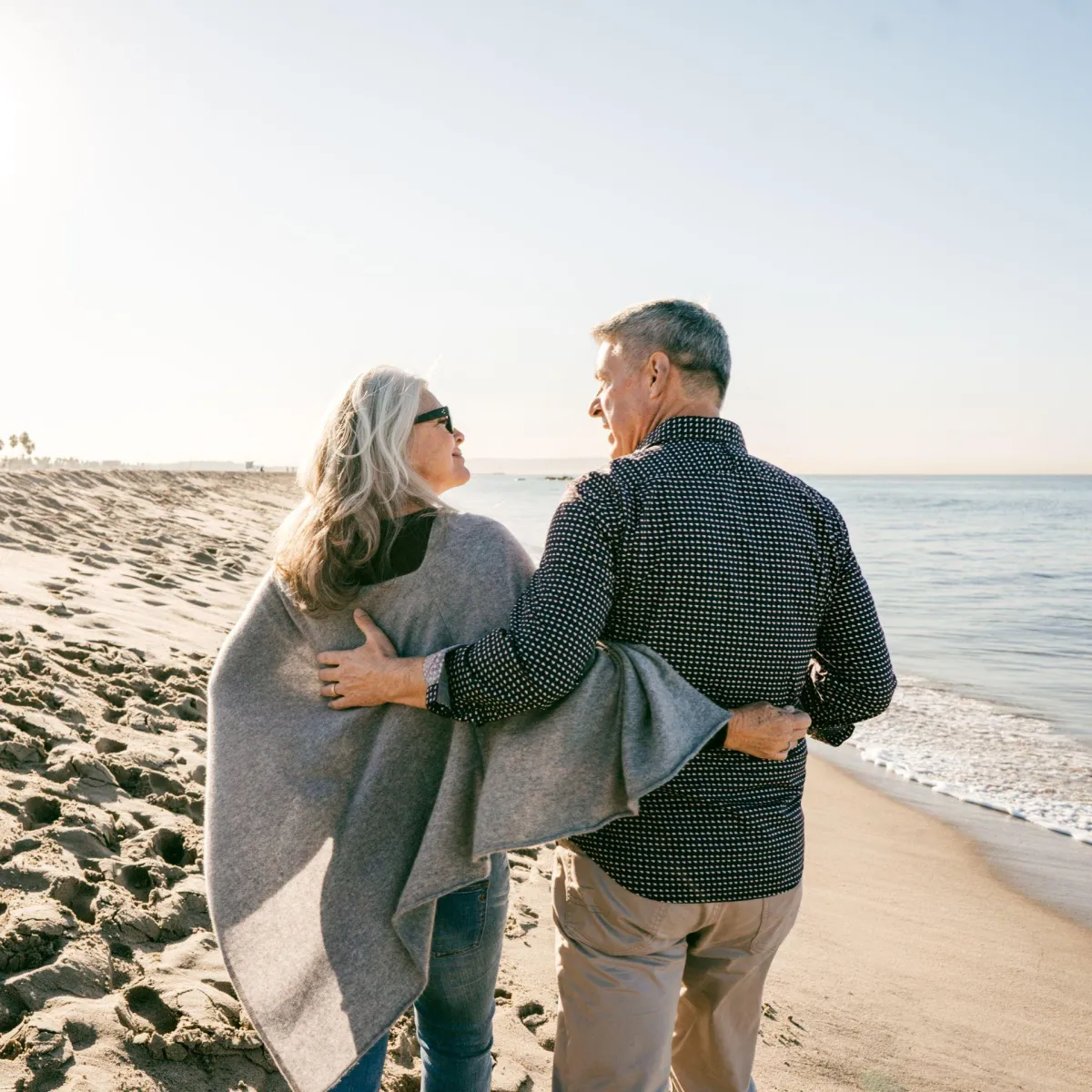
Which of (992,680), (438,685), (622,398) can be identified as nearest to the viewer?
(438,685)

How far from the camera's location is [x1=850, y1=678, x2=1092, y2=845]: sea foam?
662 cm

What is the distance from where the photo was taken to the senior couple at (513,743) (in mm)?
1896

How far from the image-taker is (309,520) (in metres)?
2.07

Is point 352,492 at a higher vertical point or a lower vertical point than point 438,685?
higher

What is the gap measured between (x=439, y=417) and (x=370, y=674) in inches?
24.7

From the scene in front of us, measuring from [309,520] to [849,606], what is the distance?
126 cm

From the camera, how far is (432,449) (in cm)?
218

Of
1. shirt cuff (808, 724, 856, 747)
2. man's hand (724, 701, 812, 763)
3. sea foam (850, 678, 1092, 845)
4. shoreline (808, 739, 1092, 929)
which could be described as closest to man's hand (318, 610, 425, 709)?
man's hand (724, 701, 812, 763)

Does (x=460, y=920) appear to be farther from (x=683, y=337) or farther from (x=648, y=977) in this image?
(x=683, y=337)

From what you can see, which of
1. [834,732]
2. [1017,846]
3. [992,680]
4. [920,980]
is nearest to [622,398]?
[834,732]

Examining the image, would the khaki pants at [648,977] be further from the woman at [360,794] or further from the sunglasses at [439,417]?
the sunglasses at [439,417]

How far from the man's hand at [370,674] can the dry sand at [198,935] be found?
111cm

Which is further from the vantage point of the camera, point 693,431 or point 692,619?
point 693,431

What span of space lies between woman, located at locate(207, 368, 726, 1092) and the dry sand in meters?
0.57
